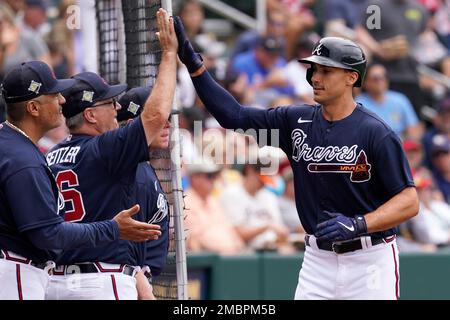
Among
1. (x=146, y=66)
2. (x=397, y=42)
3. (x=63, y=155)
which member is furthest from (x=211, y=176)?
(x=63, y=155)

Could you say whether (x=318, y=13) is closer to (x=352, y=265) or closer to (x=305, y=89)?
(x=305, y=89)

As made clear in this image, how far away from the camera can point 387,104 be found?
485 inches

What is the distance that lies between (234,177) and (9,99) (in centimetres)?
557

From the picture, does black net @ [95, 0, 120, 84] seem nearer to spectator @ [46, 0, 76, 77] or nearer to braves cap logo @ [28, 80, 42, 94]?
braves cap logo @ [28, 80, 42, 94]

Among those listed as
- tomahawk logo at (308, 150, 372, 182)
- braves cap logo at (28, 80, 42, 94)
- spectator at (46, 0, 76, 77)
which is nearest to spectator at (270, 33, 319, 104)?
spectator at (46, 0, 76, 77)

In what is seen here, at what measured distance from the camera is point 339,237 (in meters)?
5.68

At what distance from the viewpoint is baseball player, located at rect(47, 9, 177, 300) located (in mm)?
5512

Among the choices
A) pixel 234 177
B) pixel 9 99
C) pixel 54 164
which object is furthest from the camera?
pixel 234 177

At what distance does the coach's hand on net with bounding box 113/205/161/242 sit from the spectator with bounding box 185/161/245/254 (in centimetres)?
425

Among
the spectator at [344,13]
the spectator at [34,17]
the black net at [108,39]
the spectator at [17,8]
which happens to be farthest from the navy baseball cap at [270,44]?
the black net at [108,39]

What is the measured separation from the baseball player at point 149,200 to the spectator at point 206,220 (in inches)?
131

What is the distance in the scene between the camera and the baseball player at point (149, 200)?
601cm

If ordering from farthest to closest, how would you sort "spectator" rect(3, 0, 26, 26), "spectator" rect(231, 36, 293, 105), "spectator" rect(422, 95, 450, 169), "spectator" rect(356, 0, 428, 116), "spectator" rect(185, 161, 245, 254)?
"spectator" rect(356, 0, 428, 116) → "spectator" rect(422, 95, 450, 169) → "spectator" rect(231, 36, 293, 105) → "spectator" rect(3, 0, 26, 26) → "spectator" rect(185, 161, 245, 254)

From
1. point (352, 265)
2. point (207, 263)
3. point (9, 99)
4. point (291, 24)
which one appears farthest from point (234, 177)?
point (9, 99)
